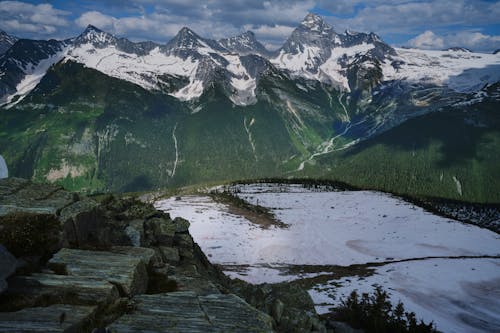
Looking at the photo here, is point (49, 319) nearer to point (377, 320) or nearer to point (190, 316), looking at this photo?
point (190, 316)

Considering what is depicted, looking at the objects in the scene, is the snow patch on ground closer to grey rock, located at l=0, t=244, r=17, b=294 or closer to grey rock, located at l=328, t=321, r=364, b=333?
grey rock, located at l=328, t=321, r=364, b=333

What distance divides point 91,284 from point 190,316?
4.05 metres

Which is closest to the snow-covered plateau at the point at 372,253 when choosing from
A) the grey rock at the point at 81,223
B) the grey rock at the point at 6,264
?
the grey rock at the point at 81,223

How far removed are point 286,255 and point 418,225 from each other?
35.5 metres

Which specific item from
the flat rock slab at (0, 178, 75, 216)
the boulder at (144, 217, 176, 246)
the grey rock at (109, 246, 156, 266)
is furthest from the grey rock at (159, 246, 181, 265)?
the flat rock slab at (0, 178, 75, 216)

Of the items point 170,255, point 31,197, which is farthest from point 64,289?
point 170,255

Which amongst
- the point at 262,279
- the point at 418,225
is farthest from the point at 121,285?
the point at 418,225

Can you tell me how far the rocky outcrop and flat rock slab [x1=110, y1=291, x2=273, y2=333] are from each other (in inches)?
1.3

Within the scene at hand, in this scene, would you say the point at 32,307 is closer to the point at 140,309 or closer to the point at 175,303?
the point at 140,309

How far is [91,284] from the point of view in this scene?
44.7ft

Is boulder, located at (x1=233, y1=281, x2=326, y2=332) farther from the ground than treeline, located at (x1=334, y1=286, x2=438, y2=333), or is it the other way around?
boulder, located at (x1=233, y1=281, x2=326, y2=332)

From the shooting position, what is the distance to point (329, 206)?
95625mm

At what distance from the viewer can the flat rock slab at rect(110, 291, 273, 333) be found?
11.5 metres

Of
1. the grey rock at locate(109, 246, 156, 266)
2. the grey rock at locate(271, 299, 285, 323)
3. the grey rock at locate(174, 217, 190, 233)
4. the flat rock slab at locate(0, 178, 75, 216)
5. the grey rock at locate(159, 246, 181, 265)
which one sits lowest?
the grey rock at locate(271, 299, 285, 323)
